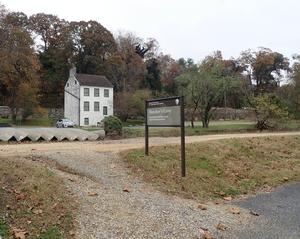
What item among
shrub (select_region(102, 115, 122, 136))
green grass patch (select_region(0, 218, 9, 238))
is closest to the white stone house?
shrub (select_region(102, 115, 122, 136))

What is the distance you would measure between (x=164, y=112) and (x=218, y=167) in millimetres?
2878

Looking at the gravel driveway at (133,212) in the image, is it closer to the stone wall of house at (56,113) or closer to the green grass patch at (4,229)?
the green grass patch at (4,229)

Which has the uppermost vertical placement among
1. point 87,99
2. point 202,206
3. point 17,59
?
point 17,59

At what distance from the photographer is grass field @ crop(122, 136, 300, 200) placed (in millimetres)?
10797

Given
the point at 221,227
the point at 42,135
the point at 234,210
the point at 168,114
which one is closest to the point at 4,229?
the point at 221,227

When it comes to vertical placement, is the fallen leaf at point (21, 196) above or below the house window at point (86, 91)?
below

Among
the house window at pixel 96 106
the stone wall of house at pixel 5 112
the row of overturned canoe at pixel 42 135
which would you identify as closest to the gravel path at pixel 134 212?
the row of overturned canoe at pixel 42 135

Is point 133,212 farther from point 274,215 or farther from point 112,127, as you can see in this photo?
point 112,127

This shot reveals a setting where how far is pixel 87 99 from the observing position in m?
60.5

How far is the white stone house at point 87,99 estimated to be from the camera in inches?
2359

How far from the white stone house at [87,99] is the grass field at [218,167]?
4339 centimetres

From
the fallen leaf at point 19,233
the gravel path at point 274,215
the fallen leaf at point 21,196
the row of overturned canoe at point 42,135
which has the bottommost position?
the gravel path at point 274,215

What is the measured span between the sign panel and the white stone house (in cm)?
4648

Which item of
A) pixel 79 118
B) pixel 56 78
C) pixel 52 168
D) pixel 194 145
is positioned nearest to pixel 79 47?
pixel 56 78
